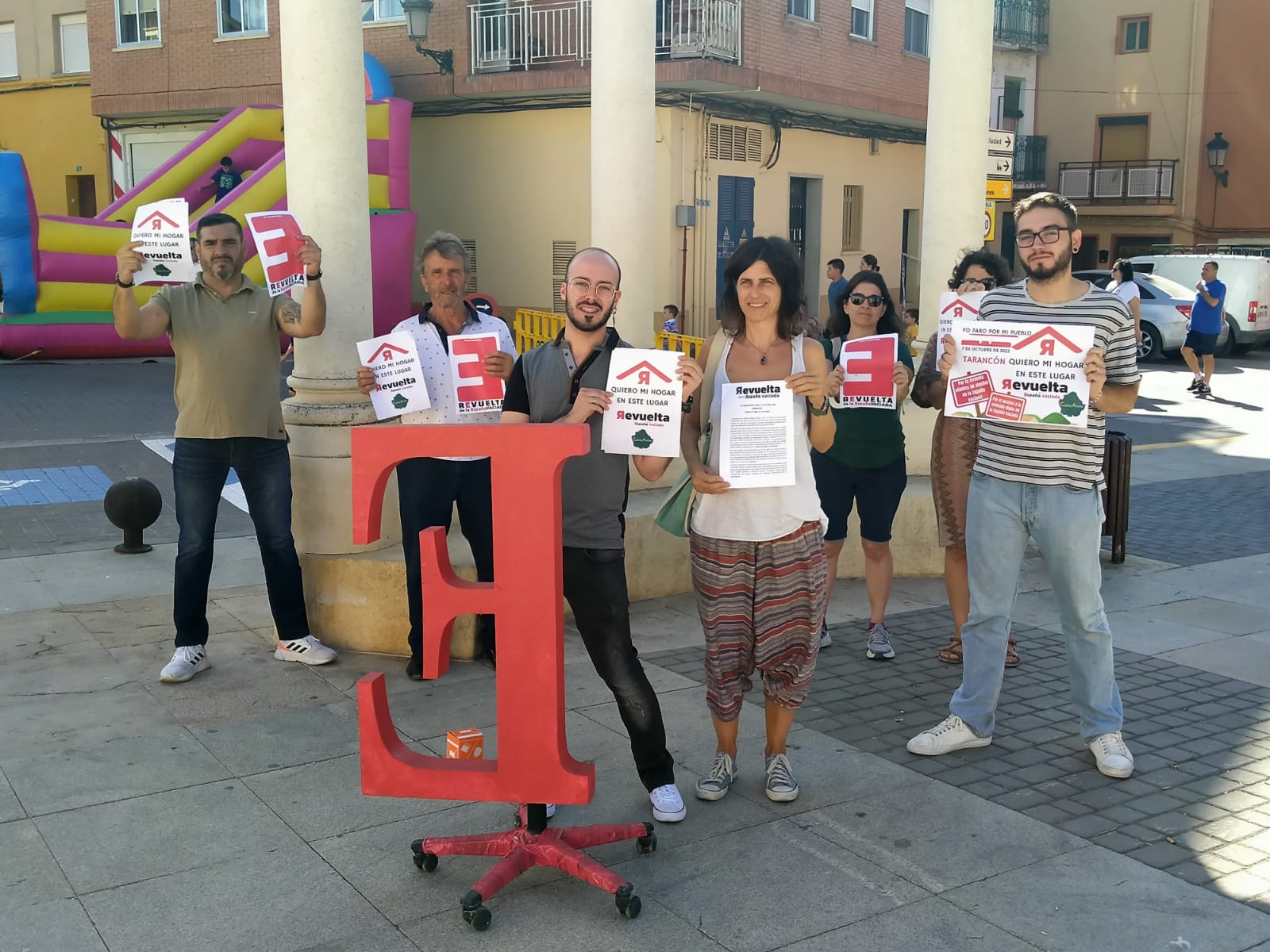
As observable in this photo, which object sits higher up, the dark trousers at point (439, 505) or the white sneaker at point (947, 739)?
the dark trousers at point (439, 505)

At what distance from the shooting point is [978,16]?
8.48m

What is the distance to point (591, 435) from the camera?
428 cm

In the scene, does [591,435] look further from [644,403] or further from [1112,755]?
[1112,755]

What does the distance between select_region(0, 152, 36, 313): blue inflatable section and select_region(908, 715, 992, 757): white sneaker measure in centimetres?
1643

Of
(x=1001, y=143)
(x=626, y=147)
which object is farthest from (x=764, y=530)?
(x=1001, y=143)

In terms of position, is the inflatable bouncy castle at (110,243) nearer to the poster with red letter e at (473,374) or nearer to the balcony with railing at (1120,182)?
the poster with red letter e at (473,374)

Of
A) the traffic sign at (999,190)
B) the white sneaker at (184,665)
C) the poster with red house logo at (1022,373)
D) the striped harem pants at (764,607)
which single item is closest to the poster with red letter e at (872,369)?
the poster with red house logo at (1022,373)

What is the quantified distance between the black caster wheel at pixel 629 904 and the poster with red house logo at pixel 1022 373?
89.8 inches

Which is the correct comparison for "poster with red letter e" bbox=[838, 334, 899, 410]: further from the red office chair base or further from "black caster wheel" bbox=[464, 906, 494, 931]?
"black caster wheel" bbox=[464, 906, 494, 931]

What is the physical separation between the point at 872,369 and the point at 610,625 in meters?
2.20

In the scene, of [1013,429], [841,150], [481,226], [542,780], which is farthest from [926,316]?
[841,150]

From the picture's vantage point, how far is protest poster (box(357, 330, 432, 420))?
5.68 metres

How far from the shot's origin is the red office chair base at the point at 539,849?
377 cm

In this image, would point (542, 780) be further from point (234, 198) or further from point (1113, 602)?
point (234, 198)
